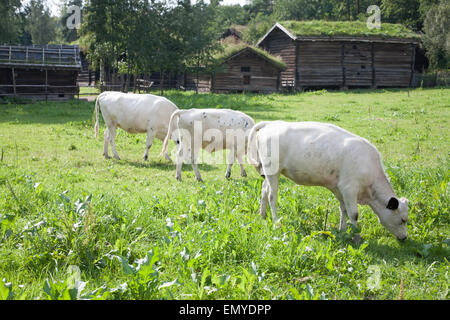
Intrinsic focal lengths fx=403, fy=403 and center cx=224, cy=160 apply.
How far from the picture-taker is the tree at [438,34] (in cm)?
4034

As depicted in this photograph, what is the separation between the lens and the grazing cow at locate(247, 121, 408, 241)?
506cm

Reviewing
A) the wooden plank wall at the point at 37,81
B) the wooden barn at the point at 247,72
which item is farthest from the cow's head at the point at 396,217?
the wooden barn at the point at 247,72

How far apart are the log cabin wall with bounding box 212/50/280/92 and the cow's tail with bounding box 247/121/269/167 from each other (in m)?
29.6

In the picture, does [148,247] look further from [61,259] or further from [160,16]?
[160,16]

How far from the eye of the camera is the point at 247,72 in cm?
3609

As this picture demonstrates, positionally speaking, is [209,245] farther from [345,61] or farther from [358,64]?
[358,64]

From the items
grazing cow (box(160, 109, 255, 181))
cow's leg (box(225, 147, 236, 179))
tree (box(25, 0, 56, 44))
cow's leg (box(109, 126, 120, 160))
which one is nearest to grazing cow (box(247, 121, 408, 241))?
grazing cow (box(160, 109, 255, 181))

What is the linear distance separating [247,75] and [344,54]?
380 inches

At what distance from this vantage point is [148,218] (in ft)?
16.8

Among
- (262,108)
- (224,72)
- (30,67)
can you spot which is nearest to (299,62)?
(224,72)

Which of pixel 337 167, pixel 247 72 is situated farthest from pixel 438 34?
pixel 337 167

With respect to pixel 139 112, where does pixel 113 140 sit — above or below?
below

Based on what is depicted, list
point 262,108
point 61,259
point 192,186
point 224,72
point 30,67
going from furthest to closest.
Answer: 1. point 224,72
2. point 30,67
3. point 262,108
4. point 192,186
5. point 61,259
